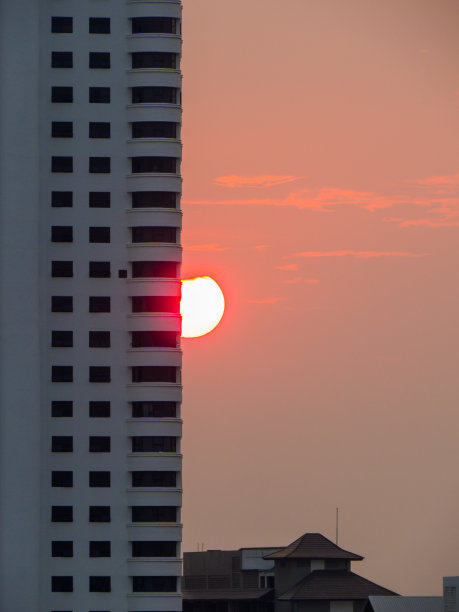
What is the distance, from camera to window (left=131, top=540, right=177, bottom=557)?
122m

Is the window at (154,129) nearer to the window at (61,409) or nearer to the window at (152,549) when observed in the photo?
the window at (61,409)

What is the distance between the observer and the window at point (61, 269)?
12506cm

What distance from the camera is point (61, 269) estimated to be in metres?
125

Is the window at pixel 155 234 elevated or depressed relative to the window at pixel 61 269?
elevated

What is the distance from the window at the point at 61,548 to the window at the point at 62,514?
1625 millimetres

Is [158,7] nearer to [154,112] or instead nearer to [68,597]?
[154,112]

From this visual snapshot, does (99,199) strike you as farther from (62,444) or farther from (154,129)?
(62,444)

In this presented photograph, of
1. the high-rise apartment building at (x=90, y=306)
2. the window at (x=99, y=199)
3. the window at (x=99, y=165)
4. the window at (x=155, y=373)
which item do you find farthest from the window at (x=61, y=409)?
the window at (x=99, y=165)

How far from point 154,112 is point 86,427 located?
26.0m

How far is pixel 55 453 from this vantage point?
12288 centimetres

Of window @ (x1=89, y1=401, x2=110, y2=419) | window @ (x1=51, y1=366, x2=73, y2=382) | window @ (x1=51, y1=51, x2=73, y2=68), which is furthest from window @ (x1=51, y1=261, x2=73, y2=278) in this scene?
window @ (x1=51, y1=51, x2=73, y2=68)

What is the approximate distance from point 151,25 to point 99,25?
4.26 meters

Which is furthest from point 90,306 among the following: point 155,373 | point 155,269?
point 155,373

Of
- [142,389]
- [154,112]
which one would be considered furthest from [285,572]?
[154,112]
